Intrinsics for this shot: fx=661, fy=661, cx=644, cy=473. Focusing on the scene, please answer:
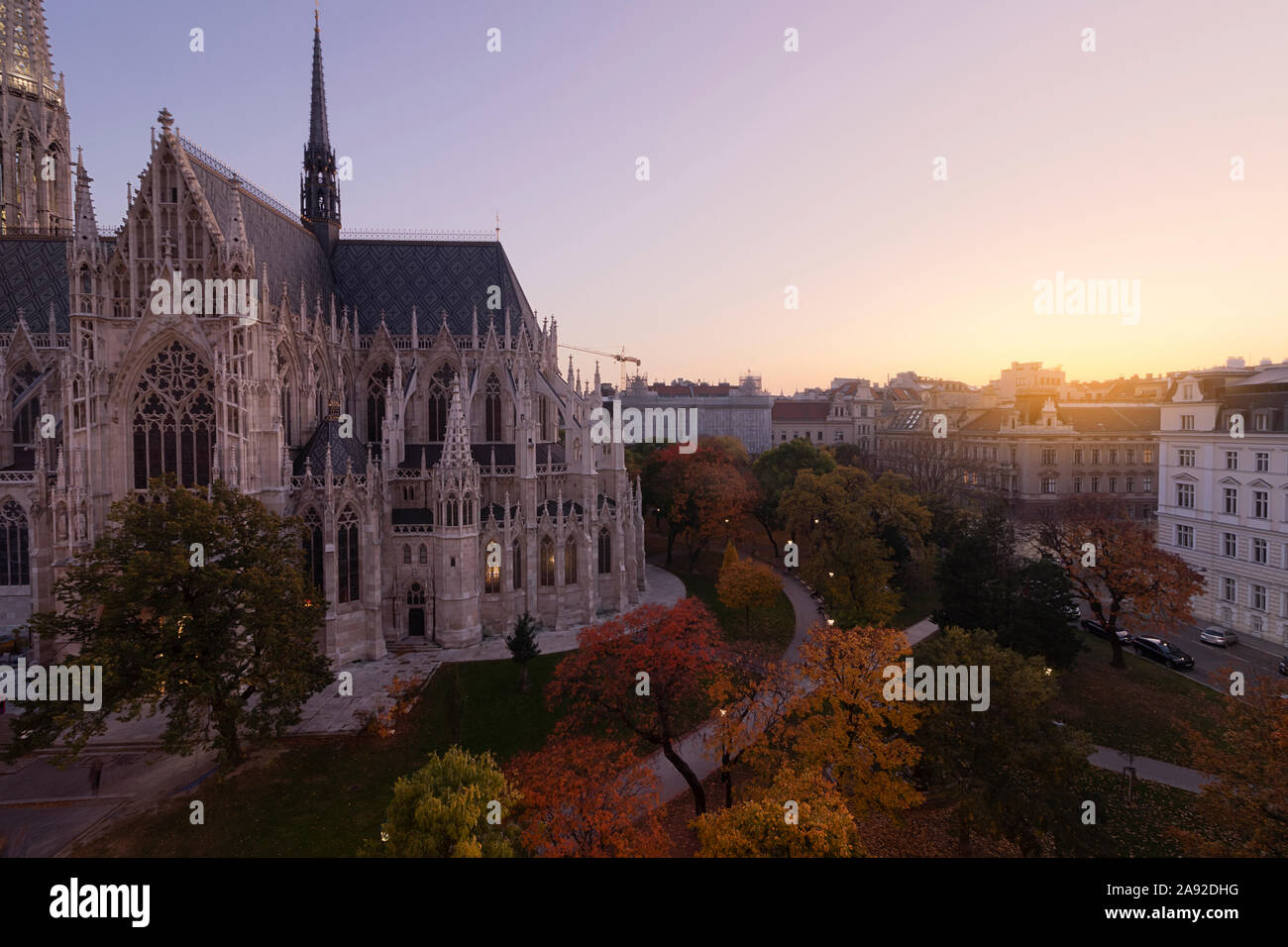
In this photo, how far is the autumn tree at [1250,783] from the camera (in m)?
16.4

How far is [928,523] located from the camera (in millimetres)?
52875

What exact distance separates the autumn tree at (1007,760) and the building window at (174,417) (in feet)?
130

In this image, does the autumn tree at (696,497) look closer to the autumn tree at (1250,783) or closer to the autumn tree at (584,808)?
the autumn tree at (584,808)

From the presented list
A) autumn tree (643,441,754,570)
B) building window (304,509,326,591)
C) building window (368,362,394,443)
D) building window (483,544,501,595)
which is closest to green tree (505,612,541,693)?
building window (483,544,501,595)

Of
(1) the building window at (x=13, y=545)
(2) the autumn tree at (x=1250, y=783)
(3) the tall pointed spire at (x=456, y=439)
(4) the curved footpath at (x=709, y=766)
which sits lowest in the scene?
(4) the curved footpath at (x=709, y=766)

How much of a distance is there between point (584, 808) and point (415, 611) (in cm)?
2645

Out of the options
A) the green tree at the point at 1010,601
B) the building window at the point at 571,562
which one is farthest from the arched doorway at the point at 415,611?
the green tree at the point at 1010,601

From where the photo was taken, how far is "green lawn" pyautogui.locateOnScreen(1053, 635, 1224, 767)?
1164 inches

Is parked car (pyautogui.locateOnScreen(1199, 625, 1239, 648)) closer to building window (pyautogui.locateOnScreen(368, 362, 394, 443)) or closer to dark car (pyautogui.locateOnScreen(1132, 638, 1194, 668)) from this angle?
dark car (pyautogui.locateOnScreen(1132, 638, 1194, 668))

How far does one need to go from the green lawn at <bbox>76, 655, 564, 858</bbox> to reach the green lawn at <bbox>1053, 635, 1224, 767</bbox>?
26.1 m

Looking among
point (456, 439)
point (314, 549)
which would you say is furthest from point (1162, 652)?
point (314, 549)

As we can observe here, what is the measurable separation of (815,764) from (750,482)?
51.8m

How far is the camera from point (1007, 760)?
69.7 ft

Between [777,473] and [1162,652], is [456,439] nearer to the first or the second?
[777,473]
